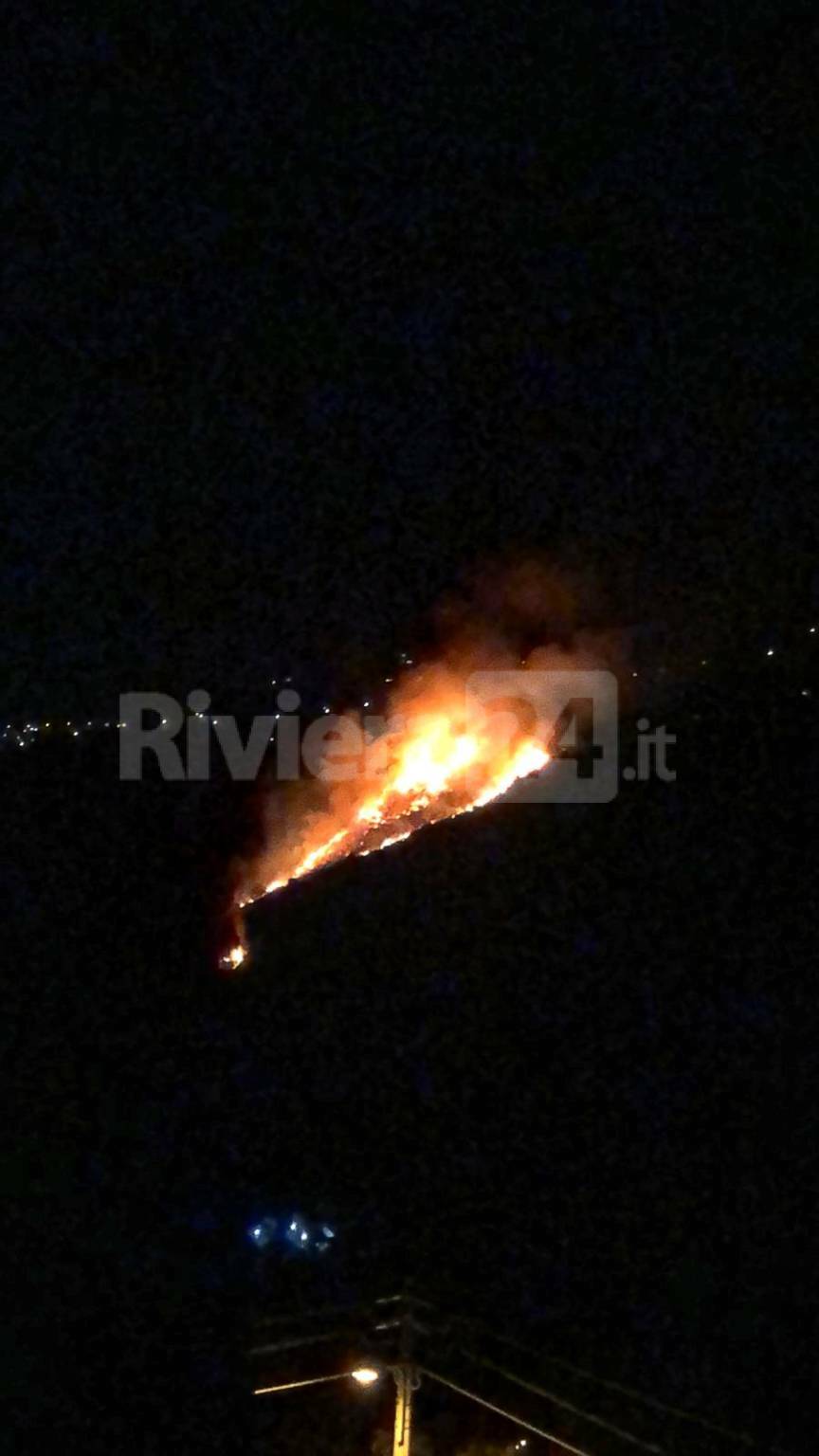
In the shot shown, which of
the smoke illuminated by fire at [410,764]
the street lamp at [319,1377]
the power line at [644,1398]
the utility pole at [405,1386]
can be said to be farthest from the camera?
the smoke illuminated by fire at [410,764]

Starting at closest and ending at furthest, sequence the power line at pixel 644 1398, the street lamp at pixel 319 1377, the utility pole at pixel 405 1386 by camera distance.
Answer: the power line at pixel 644 1398 < the street lamp at pixel 319 1377 < the utility pole at pixel 405 1386

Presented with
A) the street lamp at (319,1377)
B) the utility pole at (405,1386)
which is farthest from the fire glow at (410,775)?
the street lamp at (319,1377)

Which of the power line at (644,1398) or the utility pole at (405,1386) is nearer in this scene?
the power line at (644,1398)

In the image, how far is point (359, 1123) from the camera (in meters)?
10.3

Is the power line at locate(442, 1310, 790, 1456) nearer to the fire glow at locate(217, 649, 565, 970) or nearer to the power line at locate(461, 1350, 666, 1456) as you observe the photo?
the power line at locate(461, 1350, 666, 1456)

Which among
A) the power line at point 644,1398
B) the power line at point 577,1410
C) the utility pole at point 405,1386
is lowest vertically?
the utility pole at point 405,1386

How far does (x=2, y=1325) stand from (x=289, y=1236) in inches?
277

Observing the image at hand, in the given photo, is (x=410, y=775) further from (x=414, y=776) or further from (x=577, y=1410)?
(x=577, y=1410)

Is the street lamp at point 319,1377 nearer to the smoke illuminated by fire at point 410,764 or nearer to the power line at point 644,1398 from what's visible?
the power line at point 644,1398

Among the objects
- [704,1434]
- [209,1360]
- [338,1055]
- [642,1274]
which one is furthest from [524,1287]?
[209,1360]

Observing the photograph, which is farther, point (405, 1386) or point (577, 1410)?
point (405, 1386)

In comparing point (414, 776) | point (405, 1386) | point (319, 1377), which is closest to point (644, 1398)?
point (319, 1377)

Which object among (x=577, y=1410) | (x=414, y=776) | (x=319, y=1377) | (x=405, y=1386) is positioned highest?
(x=414, y=776)

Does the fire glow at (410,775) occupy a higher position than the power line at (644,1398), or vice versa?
the fire glow at (410,775)
